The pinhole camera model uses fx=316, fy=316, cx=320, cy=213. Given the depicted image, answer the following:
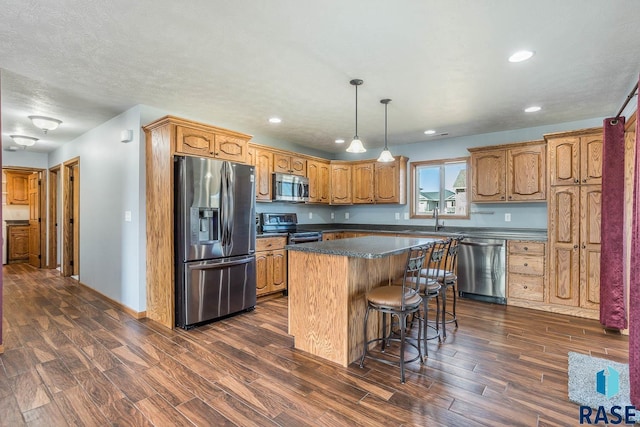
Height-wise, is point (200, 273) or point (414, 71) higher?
point (414, 71)

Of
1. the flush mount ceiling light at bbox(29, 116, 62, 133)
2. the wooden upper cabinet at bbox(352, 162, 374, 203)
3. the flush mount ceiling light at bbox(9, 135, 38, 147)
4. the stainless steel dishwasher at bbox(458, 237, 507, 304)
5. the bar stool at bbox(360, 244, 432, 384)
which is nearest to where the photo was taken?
the bar stool at bbox(360, 244, 432, 384)

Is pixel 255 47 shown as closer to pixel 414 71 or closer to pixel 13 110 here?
pixel 414 71

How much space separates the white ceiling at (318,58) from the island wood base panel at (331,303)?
1700 mm

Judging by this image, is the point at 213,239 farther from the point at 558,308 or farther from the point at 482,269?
the point at 558,308

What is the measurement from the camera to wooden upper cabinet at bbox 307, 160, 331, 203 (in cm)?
579

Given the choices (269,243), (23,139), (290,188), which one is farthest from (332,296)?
(23,139)

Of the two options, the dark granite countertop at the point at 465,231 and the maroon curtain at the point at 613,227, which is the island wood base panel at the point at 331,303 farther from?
the maroon curtain at the point at 613,227

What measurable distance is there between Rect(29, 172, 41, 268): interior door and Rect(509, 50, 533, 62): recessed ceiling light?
8776 millimetres

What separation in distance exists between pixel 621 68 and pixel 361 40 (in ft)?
7.79

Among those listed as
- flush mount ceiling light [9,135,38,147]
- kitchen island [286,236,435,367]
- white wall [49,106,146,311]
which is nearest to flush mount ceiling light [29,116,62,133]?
white wall [49,106,146,311]

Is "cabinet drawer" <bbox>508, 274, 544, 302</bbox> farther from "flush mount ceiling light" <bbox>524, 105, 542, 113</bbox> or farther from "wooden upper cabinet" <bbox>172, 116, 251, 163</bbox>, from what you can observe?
"wooden upper cabinet" <bbox>172, 116, 251, 163</bbox>

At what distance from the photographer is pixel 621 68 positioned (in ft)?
9.09

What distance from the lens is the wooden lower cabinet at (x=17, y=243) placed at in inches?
287

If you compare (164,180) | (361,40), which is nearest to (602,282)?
(361,40)
